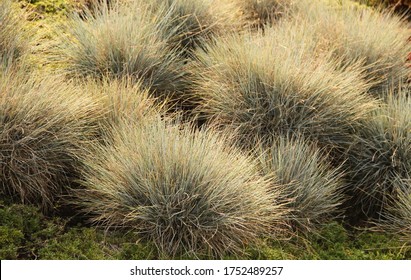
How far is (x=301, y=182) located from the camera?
4.77 metres

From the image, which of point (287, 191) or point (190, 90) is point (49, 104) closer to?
point (190, 90)

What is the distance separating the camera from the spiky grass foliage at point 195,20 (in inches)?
250

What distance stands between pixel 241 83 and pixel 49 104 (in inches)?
58.9

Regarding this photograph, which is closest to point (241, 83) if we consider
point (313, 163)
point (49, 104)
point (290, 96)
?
point (290, 96)

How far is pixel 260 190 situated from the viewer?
4.42 meters

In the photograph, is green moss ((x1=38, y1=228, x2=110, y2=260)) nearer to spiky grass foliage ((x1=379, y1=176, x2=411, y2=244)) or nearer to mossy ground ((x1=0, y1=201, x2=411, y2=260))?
mossy ground ((x1=0, y1=201, x2=411, y2=260))

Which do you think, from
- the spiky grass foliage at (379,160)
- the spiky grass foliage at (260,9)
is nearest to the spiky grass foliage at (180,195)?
the spiky grass foliage at (379,160)

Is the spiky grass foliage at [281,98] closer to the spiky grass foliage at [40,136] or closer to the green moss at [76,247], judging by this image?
the spiky grass foliage at [40,136]

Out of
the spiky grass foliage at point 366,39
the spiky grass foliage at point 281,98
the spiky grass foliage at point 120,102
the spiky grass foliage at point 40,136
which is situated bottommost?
the spiky grass foliage at point 40,136

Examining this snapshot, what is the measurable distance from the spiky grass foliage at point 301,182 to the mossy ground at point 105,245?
0.43 feet

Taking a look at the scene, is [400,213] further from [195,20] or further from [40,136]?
[195,20]

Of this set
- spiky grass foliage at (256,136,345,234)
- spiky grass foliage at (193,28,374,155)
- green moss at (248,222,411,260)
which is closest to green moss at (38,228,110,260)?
green moss at (248,222,411,260)

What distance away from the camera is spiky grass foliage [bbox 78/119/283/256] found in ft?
13.8

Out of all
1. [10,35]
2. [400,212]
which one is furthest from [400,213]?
[10,35]
